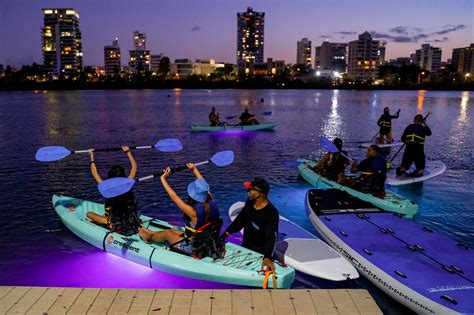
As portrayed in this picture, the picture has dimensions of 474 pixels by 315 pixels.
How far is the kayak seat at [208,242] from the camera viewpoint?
7258mm

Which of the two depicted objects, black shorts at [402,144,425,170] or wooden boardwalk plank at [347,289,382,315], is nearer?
wooden boardwalk plank at [347,289,382,315]

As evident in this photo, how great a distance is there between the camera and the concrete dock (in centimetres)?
530

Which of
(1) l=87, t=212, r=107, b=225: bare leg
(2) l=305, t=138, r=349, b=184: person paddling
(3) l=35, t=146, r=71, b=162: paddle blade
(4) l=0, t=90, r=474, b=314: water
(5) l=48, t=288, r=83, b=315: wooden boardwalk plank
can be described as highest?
(3) l=35, t=146, r=71, b=162: paddle blade

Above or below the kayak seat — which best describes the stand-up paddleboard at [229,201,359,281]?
below

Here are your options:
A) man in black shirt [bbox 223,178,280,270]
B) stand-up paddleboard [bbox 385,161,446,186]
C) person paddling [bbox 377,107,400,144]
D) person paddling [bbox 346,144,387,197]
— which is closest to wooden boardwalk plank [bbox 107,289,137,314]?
man in black shirt [bbox 223,178,280,270]

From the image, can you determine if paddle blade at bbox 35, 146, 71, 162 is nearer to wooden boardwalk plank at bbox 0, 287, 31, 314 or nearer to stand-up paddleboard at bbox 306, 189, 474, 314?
wooden boardwalk plank at bbox 0, 287, 31, 314

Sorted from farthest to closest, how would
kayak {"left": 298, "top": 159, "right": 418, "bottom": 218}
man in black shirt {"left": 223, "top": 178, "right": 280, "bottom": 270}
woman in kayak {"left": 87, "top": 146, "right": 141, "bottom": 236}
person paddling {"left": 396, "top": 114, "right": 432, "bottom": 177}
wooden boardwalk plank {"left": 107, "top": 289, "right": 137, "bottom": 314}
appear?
1. person paddling {"left": 396, "top": 114, "right": 432, "bottom": 177}
2. kayak {"left": 298, "top": 159, "right": 418, "bottom": 218}
3. woman in kayak {"left": 87, "top": 146, "right": 141, "bottom": 236}
4. man in black shirt {"left": 223, "top": 178, "right": 280, "bottom": 270}
5. wooden boardwalk plank {"left": 107, "top": 289, "right": 137, "bottom": 314}

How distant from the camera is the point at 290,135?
104 ft

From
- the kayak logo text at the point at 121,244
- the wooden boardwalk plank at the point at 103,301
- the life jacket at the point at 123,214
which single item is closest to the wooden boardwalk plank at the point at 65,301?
the wooden boardwalk plank at the point at 103,301

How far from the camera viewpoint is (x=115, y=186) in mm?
8125

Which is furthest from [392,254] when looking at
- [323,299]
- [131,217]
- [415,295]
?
[131,217]

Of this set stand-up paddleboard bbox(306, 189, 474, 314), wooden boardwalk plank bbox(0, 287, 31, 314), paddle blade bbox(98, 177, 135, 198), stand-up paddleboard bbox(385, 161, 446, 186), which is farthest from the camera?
stand-up paddleboard bbox(385, 161, 446, 186)

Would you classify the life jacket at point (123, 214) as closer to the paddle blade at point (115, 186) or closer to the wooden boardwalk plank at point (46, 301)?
the paddle blade at point (115, 186)

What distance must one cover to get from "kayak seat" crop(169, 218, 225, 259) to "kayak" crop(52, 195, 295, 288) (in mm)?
97
